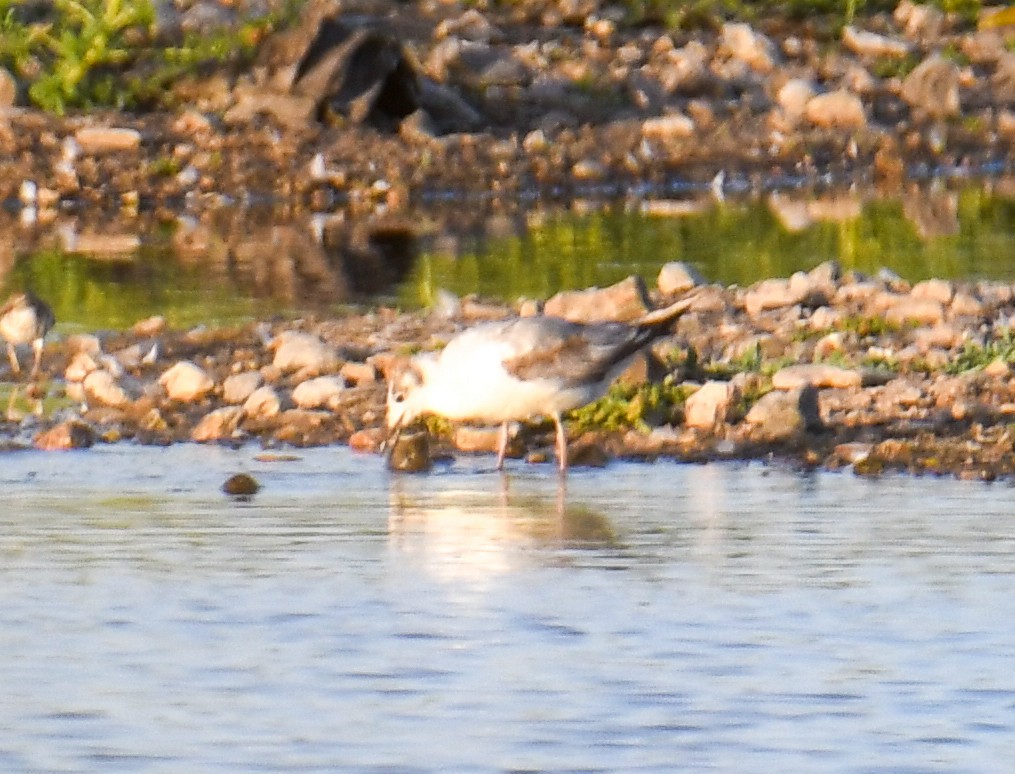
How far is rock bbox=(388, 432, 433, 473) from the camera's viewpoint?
1120cm

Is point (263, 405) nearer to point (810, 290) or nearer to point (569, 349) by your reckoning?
point (569, 349)

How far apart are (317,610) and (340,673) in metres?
0.79

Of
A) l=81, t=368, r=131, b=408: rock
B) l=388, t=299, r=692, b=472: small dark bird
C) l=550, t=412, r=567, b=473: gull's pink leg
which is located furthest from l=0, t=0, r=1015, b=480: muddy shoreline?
l=388, t=299, r=692, b=472: small dark bird

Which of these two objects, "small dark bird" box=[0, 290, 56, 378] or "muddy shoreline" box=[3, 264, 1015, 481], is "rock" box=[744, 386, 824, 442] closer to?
"muddy shoreline" box=[3, 264, 1015, 481]

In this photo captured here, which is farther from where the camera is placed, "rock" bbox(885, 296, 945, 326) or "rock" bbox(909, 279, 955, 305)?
"rock" bbox(909, 279, 955, 305)

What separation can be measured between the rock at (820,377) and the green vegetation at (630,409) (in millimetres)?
453

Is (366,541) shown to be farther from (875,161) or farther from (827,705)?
(875,161)

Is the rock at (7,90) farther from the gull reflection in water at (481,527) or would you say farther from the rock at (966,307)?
the gull reflection in water at (481,527)

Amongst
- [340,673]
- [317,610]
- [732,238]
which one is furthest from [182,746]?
[732,238]

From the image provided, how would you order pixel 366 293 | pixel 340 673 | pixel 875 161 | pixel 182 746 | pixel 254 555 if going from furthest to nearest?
1. pixel 875 161
2. pixel 366 293
3. pixel 254 555
4. pixel 340 673
5. pixel 182 746

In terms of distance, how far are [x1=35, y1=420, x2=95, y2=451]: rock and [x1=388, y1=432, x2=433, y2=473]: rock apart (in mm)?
1440

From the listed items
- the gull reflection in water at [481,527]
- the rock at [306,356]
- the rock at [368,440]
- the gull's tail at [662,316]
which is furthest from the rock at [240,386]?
the gull's tail at [662,316]

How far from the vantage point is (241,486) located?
418 inches

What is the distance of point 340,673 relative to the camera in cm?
757
